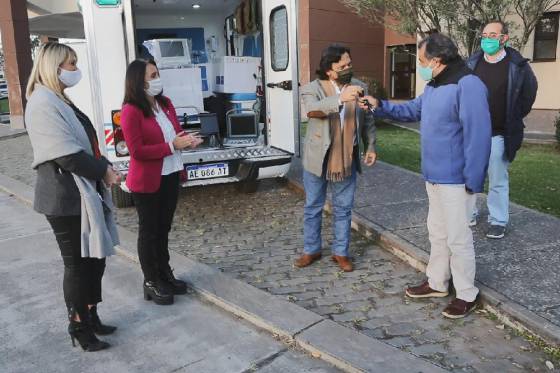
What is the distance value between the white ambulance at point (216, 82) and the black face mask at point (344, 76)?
6.91 ft

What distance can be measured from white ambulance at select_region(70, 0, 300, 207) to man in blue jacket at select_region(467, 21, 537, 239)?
231 cm

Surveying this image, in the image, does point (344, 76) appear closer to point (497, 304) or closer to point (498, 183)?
point (498, 183)

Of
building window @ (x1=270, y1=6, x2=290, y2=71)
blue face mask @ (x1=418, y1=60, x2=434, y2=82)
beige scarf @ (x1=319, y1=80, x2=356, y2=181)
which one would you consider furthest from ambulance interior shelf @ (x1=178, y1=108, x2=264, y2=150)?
blue face mask @ (x1=418, y1=60, x2=434, y2=82)

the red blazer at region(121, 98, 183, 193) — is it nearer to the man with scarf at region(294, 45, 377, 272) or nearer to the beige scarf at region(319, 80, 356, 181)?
the man with scarf at region(294, 45, 377, 272)

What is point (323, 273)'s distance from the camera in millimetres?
4566

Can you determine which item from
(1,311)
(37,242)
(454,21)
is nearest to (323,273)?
(1,311)

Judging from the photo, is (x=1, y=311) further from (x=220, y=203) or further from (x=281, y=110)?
(x=281, y=110)

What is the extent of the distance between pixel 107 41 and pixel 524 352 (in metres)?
4.84

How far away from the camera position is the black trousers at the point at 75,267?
3.27 meters

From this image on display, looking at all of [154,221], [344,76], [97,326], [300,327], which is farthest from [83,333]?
[344,76]

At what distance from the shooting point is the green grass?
21.1 ft

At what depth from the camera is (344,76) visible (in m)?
4.29

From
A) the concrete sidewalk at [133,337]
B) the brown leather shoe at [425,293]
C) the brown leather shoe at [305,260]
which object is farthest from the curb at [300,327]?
the brown leather shoe at [425,293]

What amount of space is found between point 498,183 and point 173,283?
9.96 ft
